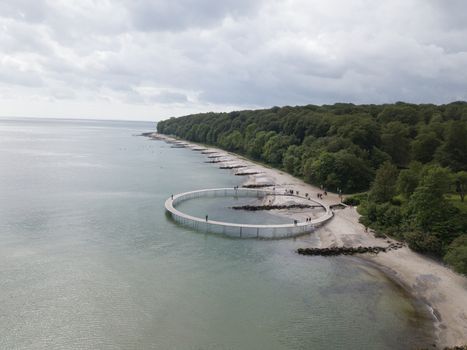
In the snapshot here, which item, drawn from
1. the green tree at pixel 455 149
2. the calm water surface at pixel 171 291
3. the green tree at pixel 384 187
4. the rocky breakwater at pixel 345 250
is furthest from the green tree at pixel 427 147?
the calm water surface at pixel 171 291

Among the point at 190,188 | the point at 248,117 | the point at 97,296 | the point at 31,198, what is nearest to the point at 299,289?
the point at 97,296

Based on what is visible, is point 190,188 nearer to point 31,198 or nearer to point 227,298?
point 31,198

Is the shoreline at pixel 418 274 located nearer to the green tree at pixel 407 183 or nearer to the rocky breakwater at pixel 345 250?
the rocky breakwater at pixel 345 250

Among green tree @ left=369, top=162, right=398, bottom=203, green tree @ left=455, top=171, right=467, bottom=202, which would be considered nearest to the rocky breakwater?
green tree @ left=369, top=162, right=398, bottom=203

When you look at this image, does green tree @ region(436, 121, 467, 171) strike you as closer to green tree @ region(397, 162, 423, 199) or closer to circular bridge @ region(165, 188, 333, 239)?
green tree @ region(397, 162, 423, 199)

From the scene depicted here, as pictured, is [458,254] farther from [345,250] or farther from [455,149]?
[455,149]

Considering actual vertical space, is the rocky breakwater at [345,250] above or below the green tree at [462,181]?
below
